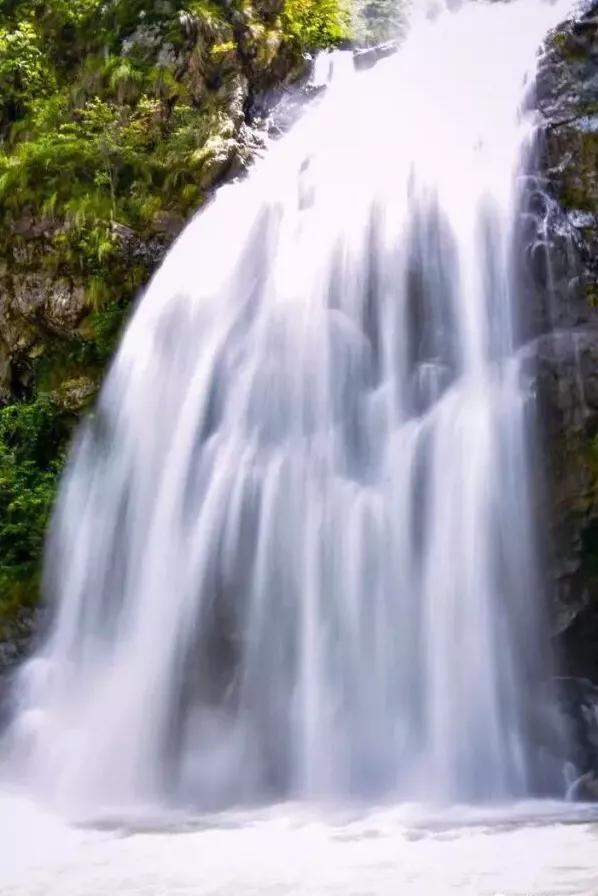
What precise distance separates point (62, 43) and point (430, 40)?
23.8ft

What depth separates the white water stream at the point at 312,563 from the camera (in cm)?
782

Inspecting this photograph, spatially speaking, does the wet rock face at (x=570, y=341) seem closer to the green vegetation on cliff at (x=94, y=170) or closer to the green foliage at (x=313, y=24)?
the green vegetation on cliff at (x=94, y=170)

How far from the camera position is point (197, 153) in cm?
1459

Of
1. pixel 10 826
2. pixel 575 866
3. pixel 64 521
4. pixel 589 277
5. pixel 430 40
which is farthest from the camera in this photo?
pixel 430 40

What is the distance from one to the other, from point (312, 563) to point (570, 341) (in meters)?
3.61

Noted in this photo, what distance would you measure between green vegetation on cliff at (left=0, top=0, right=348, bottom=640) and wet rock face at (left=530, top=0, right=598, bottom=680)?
538cm

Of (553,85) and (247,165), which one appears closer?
(553,85)

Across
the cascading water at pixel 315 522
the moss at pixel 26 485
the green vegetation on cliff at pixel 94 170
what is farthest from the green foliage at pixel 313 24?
the moss at pixel 26 485

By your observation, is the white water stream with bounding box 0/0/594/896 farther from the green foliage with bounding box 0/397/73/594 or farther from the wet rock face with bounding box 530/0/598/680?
the green foliage with bounding box 0/397/73/594

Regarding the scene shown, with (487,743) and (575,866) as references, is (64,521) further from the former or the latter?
(575,866)

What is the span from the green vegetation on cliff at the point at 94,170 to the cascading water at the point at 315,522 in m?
1.23

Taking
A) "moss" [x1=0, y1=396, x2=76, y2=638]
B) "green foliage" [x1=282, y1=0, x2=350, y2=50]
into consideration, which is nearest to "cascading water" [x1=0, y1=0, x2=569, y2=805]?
"moss" [x1=0, y1=396, x2=76, y2=638]

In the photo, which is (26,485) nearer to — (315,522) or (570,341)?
(315,522)

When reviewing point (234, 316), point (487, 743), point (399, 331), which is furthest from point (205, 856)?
point (234, 316)
